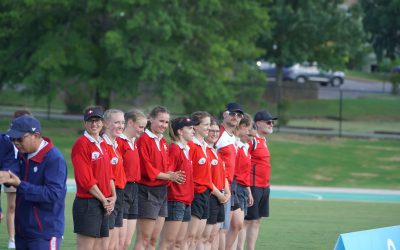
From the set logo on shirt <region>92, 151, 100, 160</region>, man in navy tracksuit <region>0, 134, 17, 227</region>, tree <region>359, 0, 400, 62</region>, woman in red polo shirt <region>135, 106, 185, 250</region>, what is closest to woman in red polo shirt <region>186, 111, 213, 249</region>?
woman in red polo shirt <region>135, 106, 185, 250</region>

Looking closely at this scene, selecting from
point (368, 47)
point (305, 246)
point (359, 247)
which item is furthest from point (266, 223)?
point (368, 47)

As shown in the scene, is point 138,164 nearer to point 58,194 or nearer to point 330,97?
point 58,194

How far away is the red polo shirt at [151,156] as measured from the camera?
421 inches

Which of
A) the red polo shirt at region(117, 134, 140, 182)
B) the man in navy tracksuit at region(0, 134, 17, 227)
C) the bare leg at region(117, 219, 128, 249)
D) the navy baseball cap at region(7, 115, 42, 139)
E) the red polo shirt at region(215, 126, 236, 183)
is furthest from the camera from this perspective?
the red polo shirt at region(215, 126, 236, 183)

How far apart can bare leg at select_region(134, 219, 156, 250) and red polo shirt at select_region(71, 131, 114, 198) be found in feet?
4.43

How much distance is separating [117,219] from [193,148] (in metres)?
1.35

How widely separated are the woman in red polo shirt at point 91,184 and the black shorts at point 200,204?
170 cm

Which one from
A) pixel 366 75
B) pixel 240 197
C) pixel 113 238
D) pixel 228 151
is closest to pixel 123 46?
pixel 240 197

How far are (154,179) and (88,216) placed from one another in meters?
1.44

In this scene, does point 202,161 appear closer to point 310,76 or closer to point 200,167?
point 200,167

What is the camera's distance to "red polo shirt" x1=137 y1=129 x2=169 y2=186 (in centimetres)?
1069

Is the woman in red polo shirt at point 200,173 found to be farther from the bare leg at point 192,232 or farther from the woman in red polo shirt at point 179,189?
the woman in red polo shirt at point 179,189

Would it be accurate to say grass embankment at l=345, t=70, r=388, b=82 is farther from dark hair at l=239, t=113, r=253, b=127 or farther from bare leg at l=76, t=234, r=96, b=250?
bare leg at l=76, t=234, r=96, b=250

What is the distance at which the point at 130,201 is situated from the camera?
34.8 ft
